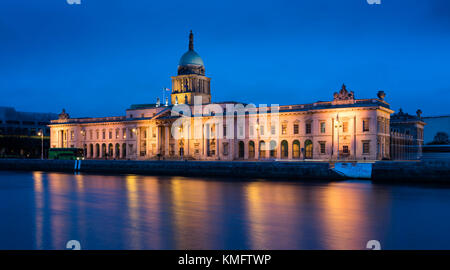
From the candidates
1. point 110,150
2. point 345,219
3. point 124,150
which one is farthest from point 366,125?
point 110,150

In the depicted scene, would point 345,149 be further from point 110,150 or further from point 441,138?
point 110,150

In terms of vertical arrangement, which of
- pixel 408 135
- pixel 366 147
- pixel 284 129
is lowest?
pixel 366 147

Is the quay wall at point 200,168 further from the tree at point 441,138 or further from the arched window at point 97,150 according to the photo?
the tree at point 441,138

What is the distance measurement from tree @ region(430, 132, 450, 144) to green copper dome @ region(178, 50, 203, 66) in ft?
162

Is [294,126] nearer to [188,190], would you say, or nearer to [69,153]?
[69,153]

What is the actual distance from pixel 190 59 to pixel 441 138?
171 ft

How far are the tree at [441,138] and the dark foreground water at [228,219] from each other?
A: 62512 millimetres

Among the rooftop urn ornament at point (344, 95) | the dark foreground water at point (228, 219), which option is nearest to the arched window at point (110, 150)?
the rooftop urn ornament at point (344, 95)

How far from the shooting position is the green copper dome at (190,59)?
318ft

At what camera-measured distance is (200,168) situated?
2052 inches

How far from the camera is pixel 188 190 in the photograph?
3394 centimetres

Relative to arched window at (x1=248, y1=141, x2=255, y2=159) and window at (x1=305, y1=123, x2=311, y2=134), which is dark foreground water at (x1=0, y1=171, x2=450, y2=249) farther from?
arched window at (x1=248, y1=141, x2=255, y2=159)

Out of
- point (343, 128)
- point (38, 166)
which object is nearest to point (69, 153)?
point (38, 166)

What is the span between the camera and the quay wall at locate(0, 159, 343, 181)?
43.9 m
